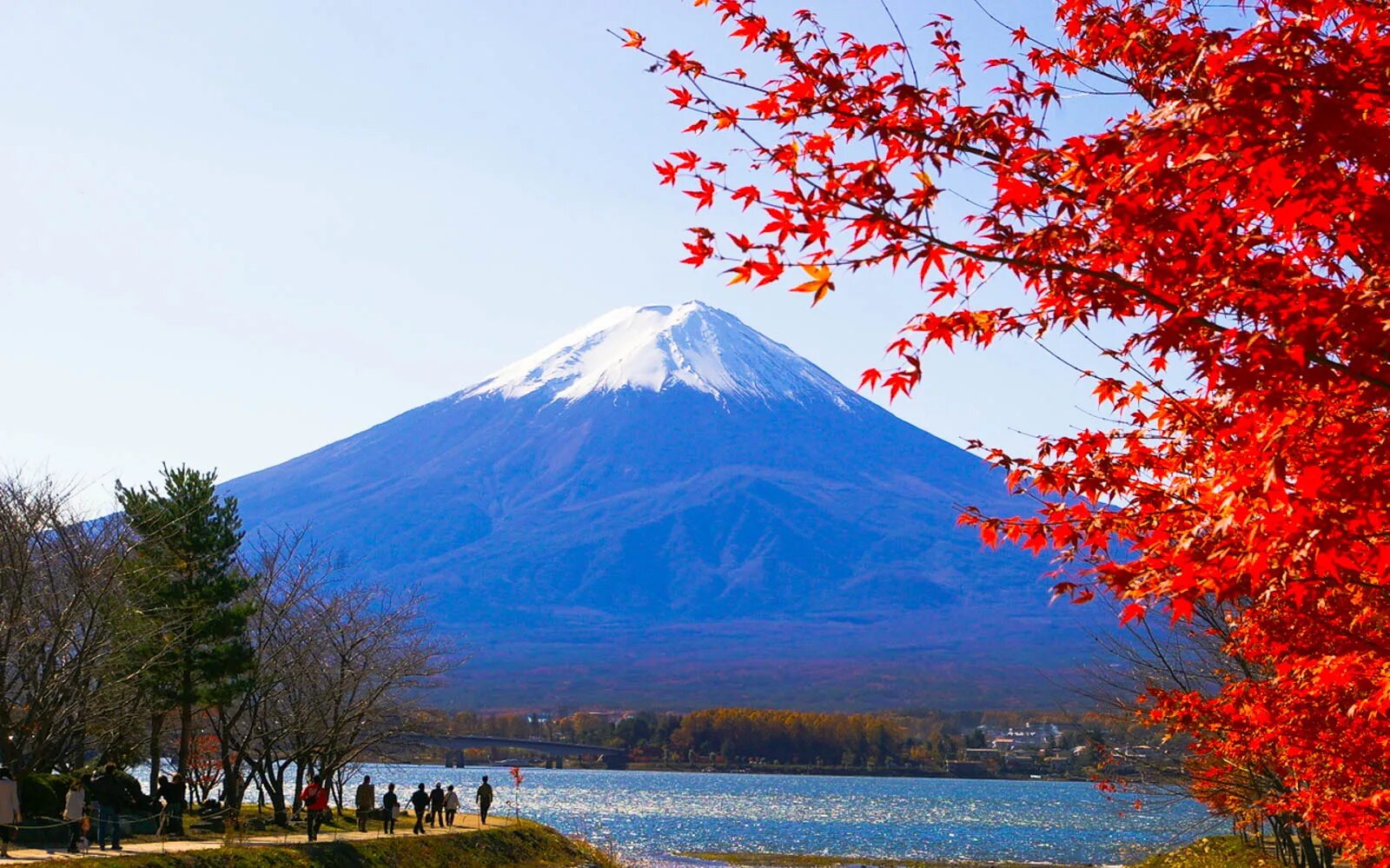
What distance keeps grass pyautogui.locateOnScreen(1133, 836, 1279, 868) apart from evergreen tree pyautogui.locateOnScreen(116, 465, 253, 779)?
25589 millimetres

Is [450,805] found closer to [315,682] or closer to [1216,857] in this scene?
[315,682]

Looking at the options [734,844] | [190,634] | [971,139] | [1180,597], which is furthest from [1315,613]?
[734,844]

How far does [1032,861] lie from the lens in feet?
174

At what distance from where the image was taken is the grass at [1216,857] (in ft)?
102

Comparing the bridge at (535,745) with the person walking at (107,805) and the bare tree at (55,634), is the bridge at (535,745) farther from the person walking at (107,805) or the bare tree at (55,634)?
the person walking at (107,805)

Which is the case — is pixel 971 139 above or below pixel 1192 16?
below

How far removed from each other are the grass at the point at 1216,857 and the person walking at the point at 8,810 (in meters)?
25.1

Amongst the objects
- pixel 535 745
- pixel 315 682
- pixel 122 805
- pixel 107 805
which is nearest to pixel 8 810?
pixel 107 805

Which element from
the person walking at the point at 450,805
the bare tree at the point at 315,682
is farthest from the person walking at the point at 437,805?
the bare tree at the point at 315,682

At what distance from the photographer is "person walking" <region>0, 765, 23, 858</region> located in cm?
2355

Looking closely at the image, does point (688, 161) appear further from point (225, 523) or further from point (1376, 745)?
point (225, 523)

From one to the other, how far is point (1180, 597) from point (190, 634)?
111ft

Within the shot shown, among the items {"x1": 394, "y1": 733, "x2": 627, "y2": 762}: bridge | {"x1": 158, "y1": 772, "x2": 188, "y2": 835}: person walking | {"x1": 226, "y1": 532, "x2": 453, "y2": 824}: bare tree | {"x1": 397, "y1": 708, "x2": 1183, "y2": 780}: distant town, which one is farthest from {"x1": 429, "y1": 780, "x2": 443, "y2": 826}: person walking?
{"x1": 397, "y1": 708, "x2": 1183, "y2": 780}: distant town

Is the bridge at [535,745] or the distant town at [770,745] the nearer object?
the bridge at [535,745]
